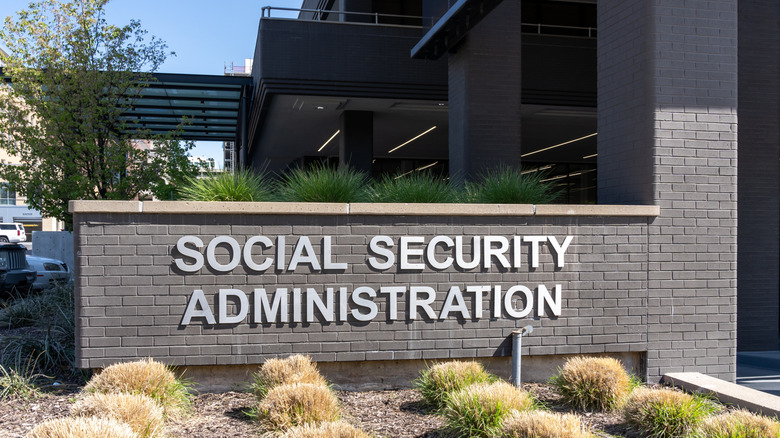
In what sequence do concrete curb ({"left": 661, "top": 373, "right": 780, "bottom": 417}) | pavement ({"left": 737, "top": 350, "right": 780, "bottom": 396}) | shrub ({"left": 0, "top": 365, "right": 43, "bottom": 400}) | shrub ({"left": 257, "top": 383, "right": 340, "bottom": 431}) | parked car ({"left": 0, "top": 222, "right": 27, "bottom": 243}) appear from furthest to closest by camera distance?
parked car ({"left": 0, "top": 222, "right": 27, "bottom": 243}), pavement ({"left": 737, "top": 350, "right": 780, "bottom": 396}), shrub ({"left": 0, "top": 365, "right": 43, "bottom": 400}), concrete curb ({"left": 661, "top": 373, "right": 780, "bottom": 417}), shrub ({"left": 257, "top": 383, "right": 340, "bottom": 431})

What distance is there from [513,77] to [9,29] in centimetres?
948

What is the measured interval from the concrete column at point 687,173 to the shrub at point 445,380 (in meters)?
2.23

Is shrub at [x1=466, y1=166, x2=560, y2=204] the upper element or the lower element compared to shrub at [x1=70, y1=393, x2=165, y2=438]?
upper

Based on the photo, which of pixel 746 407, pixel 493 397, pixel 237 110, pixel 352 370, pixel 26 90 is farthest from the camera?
pixel 237 110

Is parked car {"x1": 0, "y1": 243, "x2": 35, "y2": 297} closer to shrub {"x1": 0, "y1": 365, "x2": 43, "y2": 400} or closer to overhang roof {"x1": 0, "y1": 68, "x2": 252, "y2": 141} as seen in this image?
overhang roof {"x1": 0, "y1": 68, "x2": 252, "y2": 141}

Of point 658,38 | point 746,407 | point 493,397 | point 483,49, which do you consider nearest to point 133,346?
point 493,397

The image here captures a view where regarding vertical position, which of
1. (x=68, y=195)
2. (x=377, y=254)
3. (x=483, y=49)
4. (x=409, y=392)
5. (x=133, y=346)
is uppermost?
(x=483, y=49)

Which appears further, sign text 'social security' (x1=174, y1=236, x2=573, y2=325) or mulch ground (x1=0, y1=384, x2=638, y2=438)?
sign text 'social security' (x1=174, y1=236, x2=573, y2=325)

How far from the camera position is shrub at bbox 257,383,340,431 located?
5.01 meters

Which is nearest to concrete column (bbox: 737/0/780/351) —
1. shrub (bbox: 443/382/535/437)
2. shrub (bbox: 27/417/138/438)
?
shrub (bbox: 443/382/535/437)

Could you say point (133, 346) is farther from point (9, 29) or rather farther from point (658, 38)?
point (9, 29)

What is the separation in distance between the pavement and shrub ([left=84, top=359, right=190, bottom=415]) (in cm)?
655

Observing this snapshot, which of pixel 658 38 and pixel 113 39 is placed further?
pixel 113 39

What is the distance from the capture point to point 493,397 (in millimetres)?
5090
